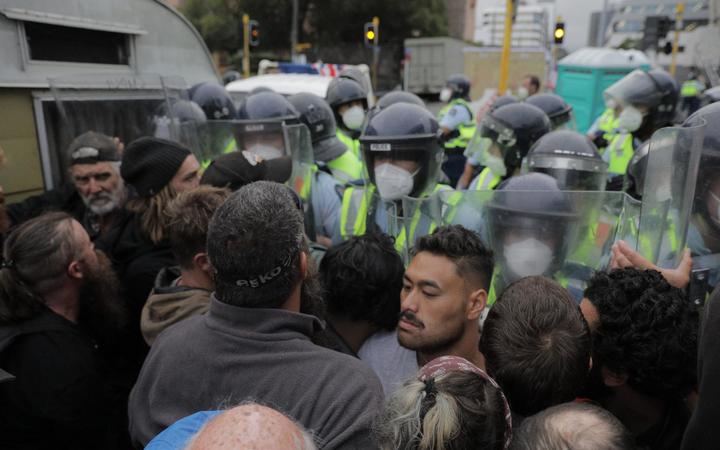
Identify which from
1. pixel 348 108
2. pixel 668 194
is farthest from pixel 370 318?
pixel 348 108

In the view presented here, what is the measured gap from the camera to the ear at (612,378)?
1.63 m

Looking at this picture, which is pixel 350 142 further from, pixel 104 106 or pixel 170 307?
pixel 170 307

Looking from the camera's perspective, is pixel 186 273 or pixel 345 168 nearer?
pixel 186 273

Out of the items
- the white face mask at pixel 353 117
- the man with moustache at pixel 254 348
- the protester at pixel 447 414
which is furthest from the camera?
the white face mask at pixel 353 117

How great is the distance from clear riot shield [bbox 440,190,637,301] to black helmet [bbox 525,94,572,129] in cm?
380

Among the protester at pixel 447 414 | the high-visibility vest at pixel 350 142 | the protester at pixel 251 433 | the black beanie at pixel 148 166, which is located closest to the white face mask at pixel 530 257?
the protester at pixel 447 414

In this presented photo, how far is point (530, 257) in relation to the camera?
2.12 metres

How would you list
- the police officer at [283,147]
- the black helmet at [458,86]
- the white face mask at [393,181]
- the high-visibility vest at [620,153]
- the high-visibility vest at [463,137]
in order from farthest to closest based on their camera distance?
1. the black helmet at [458,86]
2. the high-visibility vest at [463,137]
3. the high-visibility vest at [620,153]
4. the police officer at [283,147]
5. the white face mask at [393,181]

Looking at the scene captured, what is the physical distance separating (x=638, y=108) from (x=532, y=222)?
3.83 metres

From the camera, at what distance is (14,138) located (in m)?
3.80

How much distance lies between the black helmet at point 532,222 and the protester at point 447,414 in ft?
3.45

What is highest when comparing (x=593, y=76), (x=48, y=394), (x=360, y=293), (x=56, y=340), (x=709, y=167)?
(x=593, y=76)

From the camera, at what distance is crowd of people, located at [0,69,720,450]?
118 centimetres

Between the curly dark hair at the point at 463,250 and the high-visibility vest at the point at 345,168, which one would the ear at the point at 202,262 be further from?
the high-visibility vest at the point at 345,168
